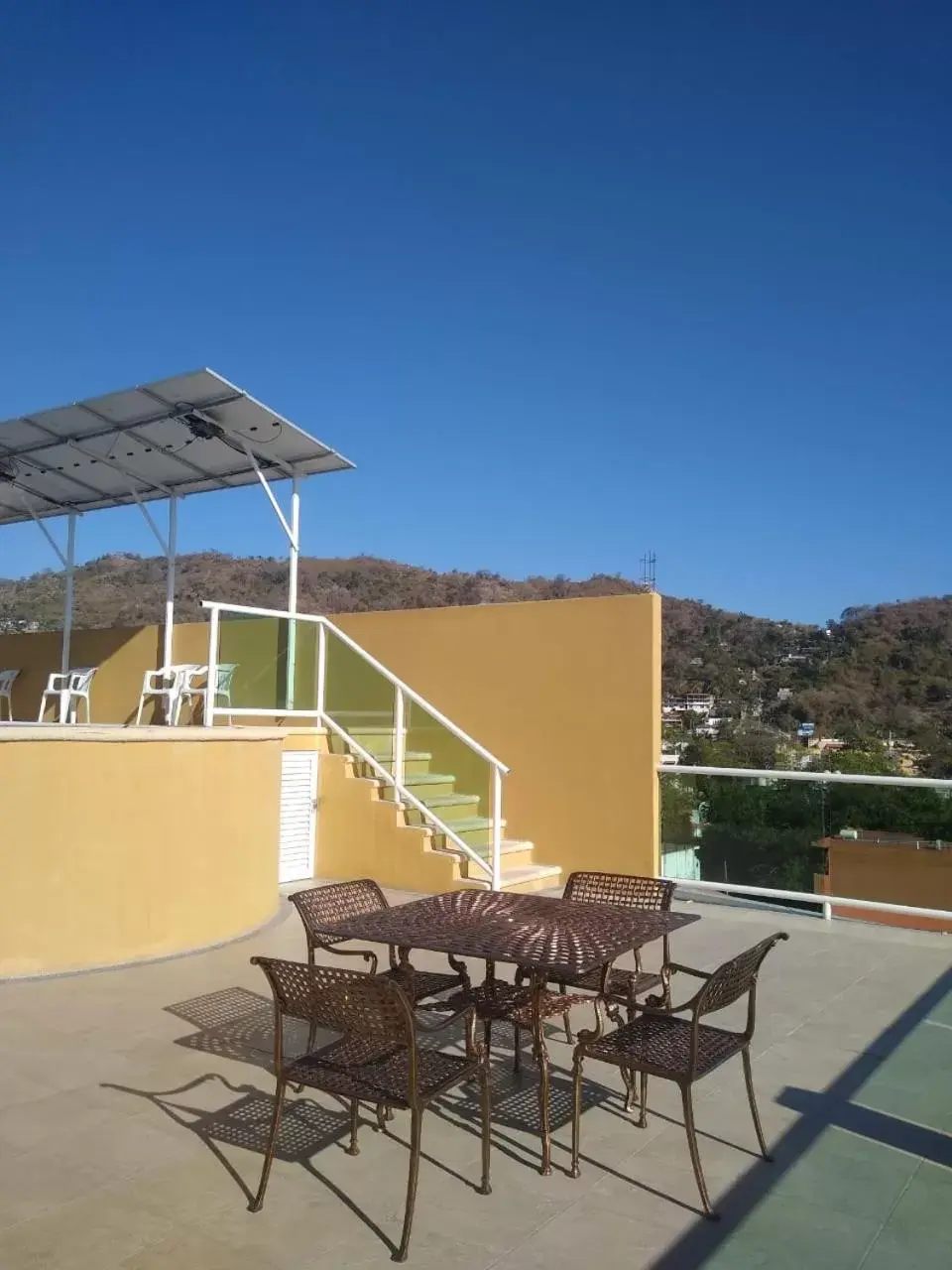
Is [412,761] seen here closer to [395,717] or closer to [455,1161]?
[395,717]

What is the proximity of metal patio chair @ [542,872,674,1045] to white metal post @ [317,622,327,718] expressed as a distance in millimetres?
4665

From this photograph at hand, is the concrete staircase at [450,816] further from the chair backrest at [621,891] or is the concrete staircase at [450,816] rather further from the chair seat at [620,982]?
the chair seat at [620,982]

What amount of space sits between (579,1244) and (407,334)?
55.7ft

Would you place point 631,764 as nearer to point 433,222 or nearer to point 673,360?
point 433,222

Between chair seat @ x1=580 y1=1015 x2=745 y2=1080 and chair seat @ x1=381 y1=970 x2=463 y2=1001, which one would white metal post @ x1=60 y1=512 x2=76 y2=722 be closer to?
chair seat @ x1=381 y1=970 x2=463 y2=1001

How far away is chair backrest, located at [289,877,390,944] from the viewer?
402 centimetres

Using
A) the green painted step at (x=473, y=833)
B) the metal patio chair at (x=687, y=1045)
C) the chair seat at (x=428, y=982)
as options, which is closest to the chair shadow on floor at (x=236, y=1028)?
the chair seat at (x=428, y=982)

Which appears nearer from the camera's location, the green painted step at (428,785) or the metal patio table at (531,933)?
the metal patio table at (531,933)

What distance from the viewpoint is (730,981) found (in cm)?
305

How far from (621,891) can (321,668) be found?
201 inches

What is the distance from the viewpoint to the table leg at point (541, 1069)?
3.10 m

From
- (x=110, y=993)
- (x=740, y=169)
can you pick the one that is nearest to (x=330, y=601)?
(x=740, y=169)

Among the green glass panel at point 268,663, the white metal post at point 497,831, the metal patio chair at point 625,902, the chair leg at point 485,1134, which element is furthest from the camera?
the green glass panel at point 268,663

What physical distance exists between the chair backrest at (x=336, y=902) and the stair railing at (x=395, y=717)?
3288mm
